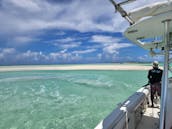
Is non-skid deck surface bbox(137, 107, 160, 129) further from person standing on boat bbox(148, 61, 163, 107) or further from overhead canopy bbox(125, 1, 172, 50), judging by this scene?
overhead canopy bbox(125, 1, 172, 50)

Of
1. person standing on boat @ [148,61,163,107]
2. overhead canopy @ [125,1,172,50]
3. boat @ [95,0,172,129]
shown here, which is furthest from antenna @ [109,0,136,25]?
person standing on boat @ [148,61,163,107]

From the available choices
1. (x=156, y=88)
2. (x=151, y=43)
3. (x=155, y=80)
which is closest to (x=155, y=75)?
(x=155, y=80)

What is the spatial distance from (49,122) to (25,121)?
3.05 ft

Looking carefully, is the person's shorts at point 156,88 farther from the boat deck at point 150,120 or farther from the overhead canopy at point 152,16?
the overhead canopy at point 152,16

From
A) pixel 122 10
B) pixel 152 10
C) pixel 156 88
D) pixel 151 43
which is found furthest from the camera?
pixel 156 88

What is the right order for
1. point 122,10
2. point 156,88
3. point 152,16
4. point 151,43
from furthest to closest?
point 156,88, point 151,43, point 122,10, point 152,16

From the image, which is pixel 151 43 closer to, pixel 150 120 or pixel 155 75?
pixel 150 120

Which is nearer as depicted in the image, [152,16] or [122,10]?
[152,16]

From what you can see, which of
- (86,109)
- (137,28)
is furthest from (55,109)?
(137,28)

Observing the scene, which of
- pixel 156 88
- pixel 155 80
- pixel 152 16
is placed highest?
pixel 152 16

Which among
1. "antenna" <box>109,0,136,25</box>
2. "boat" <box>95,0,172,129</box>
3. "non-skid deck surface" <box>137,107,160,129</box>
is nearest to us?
"boat" <box>95,0,172,129</box>

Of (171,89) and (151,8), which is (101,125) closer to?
(171,89)

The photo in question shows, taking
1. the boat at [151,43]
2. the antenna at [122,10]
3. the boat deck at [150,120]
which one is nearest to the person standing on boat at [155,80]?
the boat deck at [150,120]

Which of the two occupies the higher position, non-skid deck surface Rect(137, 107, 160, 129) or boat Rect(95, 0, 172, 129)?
boat Rect(95, 0, 172, 129)
